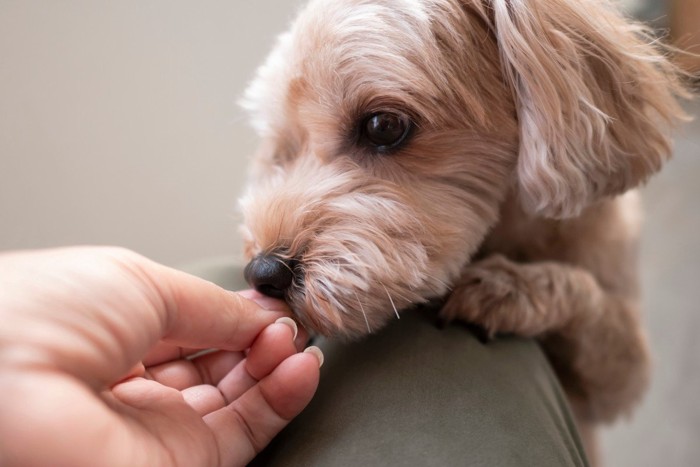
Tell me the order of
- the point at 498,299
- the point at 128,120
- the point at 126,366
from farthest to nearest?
the point at 128,120, the point at 498,299, the point at 126,366

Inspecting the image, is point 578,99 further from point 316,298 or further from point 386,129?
point 316,298

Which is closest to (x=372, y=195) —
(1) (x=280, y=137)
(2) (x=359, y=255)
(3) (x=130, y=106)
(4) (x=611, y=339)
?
(2) (x=359, y=255)

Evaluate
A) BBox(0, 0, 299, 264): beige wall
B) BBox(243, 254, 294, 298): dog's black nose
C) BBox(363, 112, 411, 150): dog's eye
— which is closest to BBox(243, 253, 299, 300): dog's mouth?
BBox(243, 254, 294, 298): dog's black nose

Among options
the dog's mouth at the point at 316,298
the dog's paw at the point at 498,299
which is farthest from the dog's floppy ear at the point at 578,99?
the dog's mouth at the point at 316,298

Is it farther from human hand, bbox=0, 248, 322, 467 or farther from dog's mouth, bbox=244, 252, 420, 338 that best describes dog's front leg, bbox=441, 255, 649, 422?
human hand, bbox=0, 248, 322, 467

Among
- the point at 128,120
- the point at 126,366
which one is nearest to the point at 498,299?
the point at 126,366
